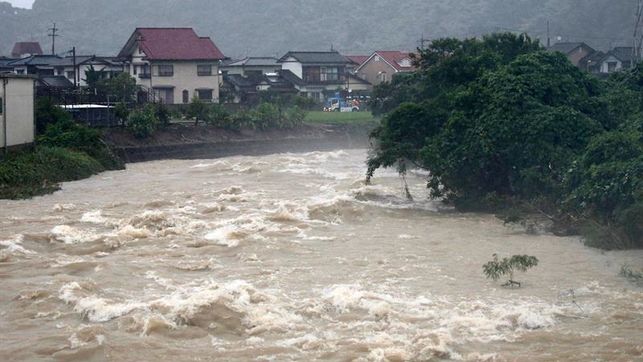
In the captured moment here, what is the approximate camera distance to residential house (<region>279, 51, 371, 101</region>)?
53656 mm

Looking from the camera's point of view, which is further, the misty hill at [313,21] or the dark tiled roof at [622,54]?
the misty hill at [313,21]

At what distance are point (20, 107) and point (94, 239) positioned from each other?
11.0 meters

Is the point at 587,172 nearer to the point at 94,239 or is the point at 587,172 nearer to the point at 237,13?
the point at 94,239

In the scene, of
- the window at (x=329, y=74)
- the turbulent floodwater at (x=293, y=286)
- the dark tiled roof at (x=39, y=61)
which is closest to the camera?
the turbulent floodwater at (x=293, y=286)

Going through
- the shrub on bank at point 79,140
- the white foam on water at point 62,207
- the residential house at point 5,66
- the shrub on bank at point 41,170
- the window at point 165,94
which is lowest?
the white foam on water at point 62,207

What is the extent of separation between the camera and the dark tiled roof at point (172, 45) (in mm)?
43062

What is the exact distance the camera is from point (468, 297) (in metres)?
12.7

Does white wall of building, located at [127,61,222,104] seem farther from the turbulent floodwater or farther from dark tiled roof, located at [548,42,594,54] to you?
dark tiled roof, located at [548,42,594,54]

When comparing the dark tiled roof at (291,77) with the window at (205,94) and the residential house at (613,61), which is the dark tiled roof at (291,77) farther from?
the residential house at (613,61)

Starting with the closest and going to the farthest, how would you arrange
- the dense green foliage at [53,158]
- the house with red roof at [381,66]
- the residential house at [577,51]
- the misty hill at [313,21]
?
the dense green foliage at [53,158], the residential house at [577,51], the house with red roof at [381,66], the misty hill at [313,21]

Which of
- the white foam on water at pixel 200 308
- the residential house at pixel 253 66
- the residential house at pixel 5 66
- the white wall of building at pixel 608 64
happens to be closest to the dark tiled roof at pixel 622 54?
the white wall of building at pixel 608 64

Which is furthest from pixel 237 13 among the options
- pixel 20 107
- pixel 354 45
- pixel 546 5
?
pixel 20 107

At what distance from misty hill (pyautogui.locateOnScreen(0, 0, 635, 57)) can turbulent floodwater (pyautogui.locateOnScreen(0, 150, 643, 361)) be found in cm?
6304

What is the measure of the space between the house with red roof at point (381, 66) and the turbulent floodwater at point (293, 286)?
1389 inches
